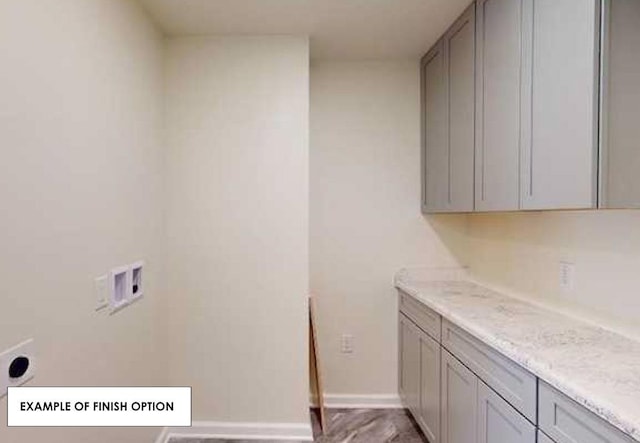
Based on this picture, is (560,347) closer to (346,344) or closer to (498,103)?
(498,103)

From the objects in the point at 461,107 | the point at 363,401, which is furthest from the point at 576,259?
the point at 363,401

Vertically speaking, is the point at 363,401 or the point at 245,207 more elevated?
the point at 245,207

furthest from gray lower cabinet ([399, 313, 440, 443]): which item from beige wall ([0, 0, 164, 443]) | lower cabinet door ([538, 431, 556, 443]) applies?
beige wall ([0, 0, 164, 443])

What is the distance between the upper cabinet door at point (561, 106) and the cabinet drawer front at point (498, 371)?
1.98 ft

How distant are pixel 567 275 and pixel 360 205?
144cm

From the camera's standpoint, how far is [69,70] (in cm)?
157

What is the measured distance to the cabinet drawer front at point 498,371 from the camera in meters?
1.43

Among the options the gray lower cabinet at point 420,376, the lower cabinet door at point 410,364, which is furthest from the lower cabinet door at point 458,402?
the lower cabinet door at point 410,364

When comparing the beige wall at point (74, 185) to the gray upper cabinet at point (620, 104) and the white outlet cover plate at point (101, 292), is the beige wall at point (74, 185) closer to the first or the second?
the white outlet cover plate at point (101, 292)

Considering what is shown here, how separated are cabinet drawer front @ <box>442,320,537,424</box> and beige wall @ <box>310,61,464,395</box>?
1036mm

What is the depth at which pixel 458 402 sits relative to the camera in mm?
2039

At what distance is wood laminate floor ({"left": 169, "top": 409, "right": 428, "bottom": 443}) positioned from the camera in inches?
105

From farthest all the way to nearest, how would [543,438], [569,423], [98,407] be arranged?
[98,407], [543,438], [569,423]

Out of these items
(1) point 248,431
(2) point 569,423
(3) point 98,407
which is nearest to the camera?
(2) point 569,423
